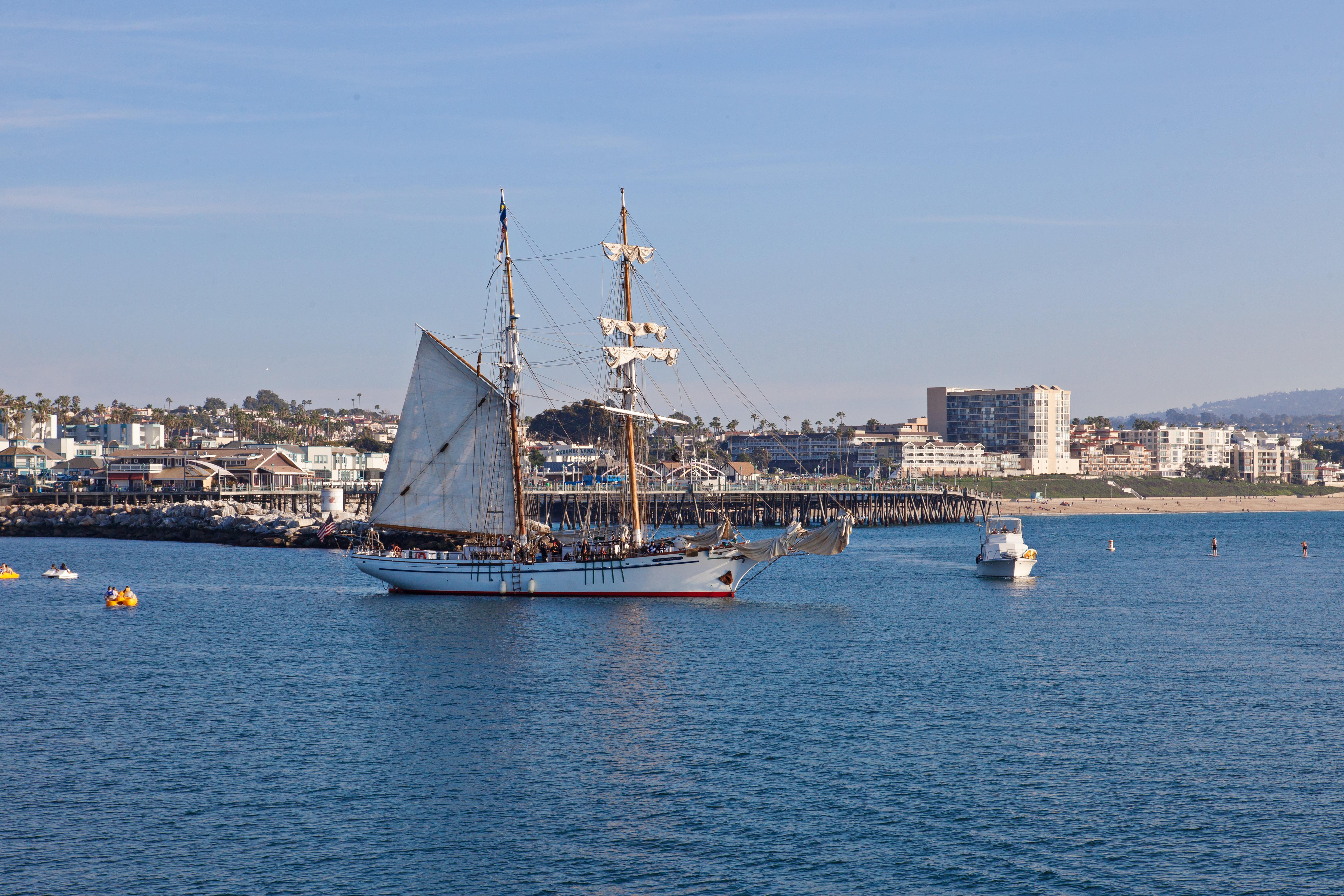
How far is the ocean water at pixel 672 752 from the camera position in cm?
2431

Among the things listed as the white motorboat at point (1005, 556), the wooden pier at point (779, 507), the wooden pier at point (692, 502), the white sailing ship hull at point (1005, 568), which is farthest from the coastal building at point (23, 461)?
the white sailing ship hull at point (1005, 568)

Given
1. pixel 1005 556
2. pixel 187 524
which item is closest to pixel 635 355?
pixel 1005 556

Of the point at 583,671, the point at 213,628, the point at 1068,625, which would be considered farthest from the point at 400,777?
the point at 1068,625

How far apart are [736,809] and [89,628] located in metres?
40.4

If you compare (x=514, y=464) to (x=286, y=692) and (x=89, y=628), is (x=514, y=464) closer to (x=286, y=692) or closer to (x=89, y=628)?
(x=89, y=628)

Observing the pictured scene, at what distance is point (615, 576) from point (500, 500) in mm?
9544

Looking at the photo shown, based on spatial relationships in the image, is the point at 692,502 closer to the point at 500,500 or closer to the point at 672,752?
the point at 500,500

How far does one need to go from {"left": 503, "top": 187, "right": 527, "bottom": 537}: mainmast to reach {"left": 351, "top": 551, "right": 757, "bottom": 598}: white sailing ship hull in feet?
11.7

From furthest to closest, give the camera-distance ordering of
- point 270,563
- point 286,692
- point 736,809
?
point 270,563, point 286,692, point 736,809

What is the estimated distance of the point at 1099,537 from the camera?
14488 centimetres

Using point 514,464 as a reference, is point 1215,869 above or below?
below

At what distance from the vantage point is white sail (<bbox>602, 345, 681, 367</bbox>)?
73.4m

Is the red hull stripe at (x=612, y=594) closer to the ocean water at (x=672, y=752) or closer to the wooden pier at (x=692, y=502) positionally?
the ocean water at (x=672, y=752)

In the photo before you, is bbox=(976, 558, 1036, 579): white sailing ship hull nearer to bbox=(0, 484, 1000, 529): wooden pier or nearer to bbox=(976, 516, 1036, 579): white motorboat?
bbox=(976, 516, 1036, 579): white motorboat
